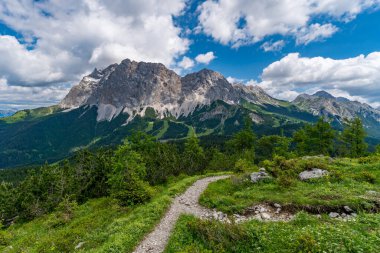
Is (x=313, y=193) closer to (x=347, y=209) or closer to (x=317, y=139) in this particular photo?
(x=347, y=209)

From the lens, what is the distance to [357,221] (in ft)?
49.5

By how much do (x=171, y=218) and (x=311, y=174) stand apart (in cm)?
1980

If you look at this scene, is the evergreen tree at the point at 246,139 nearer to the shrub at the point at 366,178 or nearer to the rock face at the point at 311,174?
the rock face at the point at 311,174

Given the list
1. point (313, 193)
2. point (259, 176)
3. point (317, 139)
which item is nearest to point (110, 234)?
point (313, 193)

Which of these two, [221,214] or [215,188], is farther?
[215,188]

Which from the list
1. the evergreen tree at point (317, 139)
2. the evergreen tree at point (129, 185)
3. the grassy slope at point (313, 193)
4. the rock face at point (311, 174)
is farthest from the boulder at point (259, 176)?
the evergreen tree at point (317, 139)

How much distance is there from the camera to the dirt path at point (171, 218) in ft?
57.2

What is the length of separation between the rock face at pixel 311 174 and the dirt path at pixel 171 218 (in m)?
14.3

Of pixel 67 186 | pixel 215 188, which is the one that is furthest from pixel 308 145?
pixel 67 186

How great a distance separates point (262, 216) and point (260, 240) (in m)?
6.06

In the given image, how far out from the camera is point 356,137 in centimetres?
5969

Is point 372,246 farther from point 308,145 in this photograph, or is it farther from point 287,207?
point 308,145

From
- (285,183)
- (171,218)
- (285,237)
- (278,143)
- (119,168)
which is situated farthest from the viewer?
(278,143)

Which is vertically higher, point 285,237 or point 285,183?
point 285,237
